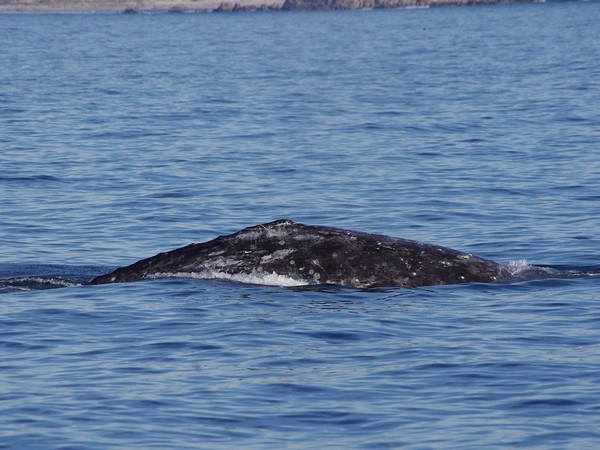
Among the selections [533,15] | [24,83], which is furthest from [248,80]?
[533,15]

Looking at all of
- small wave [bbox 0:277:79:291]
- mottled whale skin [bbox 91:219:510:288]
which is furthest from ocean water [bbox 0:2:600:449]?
mottled whale skin [bbox 91:219:510:288]

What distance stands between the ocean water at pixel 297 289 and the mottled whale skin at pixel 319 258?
214 mm

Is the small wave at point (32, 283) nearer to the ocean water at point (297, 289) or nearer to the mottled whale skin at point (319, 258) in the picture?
the ocean water at point (297, 289)

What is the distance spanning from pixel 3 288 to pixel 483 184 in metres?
11.4

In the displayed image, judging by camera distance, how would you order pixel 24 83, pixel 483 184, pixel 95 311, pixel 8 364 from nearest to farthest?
pixel 8 364, pixel 95 311, pixel 483 184, pixel 24 83

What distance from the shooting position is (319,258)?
14820mm

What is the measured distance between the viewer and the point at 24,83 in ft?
187

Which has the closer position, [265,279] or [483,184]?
[265,279]

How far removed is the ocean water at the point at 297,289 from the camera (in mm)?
10703

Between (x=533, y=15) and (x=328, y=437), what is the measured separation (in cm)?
16161

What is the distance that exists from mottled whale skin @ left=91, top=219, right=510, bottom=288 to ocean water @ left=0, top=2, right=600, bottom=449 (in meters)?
0.21

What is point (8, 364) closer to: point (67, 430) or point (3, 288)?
point (67, 430)

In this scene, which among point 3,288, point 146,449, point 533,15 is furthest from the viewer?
point 533,15

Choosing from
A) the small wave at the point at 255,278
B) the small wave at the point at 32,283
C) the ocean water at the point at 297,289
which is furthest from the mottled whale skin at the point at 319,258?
the small wave at the point at 32,283
